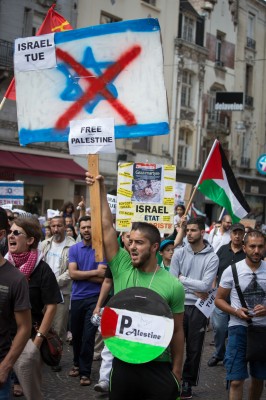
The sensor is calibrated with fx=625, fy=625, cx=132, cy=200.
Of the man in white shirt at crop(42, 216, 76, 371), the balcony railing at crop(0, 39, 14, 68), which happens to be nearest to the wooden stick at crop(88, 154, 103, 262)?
the man in white shirt at crop(42, 216, 76, 371)

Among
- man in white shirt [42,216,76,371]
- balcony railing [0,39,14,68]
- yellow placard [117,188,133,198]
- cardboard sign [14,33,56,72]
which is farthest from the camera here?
balcony railing [0,39,14,68]

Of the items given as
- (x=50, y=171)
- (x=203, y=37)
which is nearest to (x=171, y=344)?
(x=50, y=171)

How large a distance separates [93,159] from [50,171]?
18.5 metres

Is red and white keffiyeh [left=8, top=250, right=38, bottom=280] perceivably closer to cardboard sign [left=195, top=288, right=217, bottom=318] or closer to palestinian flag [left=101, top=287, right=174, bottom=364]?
palestinian flag [left=101, top=287, right=174, bottom=364]

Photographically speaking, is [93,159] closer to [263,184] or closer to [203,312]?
[203,312]

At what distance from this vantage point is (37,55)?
5.10 m

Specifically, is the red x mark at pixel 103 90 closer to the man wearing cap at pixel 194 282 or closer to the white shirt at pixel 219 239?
the man wearing cap at pixel 194 282

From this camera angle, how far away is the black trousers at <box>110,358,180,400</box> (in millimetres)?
3840

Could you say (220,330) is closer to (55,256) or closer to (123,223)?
(123,223)

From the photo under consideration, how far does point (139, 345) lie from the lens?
388 centimetres

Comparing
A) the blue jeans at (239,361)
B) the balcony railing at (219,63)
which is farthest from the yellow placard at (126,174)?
the balcony railing at (219,63)

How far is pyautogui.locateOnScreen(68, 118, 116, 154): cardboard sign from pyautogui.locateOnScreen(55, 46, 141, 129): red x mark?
11cm

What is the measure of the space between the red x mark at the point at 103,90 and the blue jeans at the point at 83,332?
283 cm

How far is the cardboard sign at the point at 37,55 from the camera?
5074 millimetres
